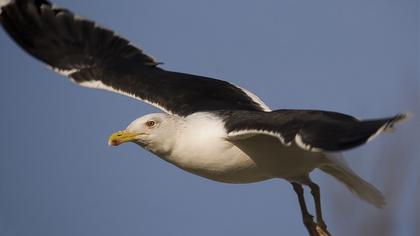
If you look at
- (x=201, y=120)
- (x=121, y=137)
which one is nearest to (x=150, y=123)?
(x=121, y=137)

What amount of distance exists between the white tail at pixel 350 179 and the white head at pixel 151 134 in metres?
1.27

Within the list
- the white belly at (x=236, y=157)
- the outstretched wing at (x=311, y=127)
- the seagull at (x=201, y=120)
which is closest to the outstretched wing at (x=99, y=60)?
the seagull at (x=201, y=120)

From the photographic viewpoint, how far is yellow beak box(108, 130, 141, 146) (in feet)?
22.3

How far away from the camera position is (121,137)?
6.80 m

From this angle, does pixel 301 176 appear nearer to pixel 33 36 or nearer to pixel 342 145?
pixel 342 145

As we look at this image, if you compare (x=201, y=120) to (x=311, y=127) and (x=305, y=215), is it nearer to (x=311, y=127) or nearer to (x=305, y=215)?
(x=305, y=215)

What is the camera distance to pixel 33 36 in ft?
28.3

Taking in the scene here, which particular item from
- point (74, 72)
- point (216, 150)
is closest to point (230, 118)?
point (216, 150)

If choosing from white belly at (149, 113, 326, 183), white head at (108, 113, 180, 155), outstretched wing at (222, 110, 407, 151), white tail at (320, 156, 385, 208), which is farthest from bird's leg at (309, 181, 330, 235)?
white head at (108, 113, 180, 155)

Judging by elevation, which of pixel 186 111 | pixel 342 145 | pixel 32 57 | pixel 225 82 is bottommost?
pixel 342 145

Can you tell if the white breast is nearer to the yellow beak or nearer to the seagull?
the seagull

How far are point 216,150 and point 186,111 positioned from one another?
0.96 m

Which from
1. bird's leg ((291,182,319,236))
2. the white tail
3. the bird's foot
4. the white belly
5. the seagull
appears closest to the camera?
the seagull

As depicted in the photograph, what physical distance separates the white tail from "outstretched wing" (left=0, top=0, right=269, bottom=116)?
97 centimetres
